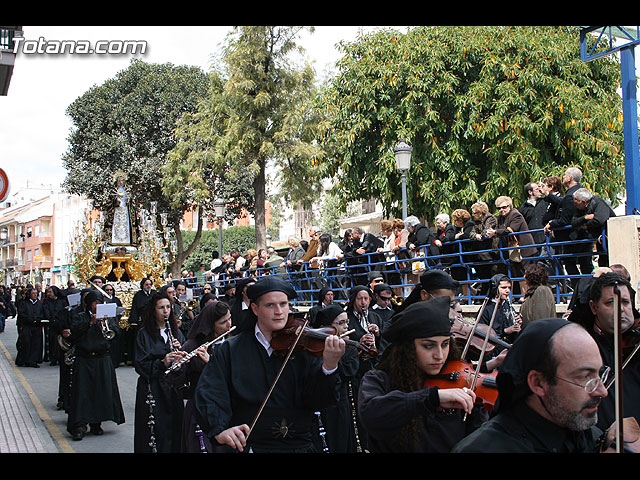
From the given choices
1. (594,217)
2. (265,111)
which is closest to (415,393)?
(594,217)

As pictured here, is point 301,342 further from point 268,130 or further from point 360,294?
point 268,130

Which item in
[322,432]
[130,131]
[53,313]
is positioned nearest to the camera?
[322,432]

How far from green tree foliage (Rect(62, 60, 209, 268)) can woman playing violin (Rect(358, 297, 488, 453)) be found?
33.1 metres

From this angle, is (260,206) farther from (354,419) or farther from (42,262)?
(42,262)

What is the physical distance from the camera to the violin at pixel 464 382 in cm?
358

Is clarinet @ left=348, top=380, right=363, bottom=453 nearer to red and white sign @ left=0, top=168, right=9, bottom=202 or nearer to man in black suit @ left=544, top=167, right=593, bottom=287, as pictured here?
man in black suit @ left=544, top=167, right=593, bottom=287

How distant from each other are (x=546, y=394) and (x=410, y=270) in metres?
10.3

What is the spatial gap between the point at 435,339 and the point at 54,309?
17.0 metres

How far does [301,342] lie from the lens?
167 inches

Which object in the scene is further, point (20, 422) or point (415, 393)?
point (20, 422)

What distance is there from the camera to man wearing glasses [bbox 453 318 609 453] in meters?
2.49

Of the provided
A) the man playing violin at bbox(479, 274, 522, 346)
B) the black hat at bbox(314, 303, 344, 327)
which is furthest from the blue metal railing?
the black hat at bbox(314, 303, 344, 327)

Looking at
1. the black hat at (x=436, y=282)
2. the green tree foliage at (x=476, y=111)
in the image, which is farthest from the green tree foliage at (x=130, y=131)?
the black hat at (x=436, y=282)

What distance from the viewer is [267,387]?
4148 millimetres
